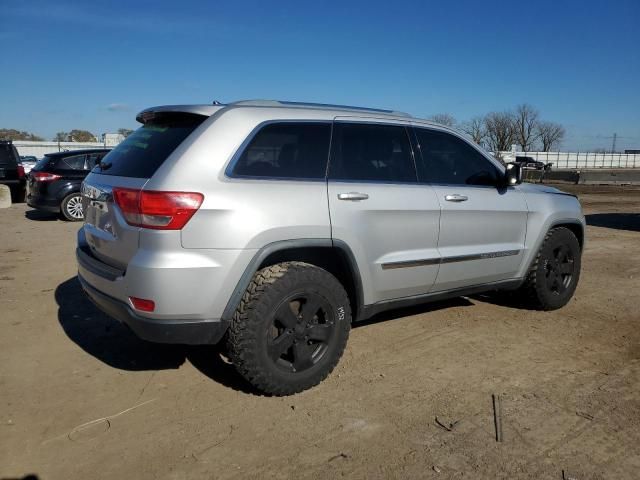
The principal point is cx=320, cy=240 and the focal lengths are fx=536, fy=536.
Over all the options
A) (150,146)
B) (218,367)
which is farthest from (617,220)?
(150,146)

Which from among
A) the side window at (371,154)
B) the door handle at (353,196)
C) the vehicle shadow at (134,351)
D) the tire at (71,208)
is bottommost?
the vehicle shadow at (134,351)

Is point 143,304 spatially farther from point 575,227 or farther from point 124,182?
point 575,227

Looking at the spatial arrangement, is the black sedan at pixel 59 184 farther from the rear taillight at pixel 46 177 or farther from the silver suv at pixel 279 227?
the silver suv at pixel 279 227

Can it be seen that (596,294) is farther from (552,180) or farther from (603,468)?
(552,180)

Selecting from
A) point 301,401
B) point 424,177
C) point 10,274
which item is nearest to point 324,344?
point 301,401

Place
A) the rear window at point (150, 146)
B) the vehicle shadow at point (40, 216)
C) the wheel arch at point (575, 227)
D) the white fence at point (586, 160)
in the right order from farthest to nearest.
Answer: the white fence at point (586, 160) → the vehicle shadow at point (40, 216) → the wheel arch at point (575, 227) → the rear window at point (150, 146)

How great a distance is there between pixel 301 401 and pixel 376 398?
489mm

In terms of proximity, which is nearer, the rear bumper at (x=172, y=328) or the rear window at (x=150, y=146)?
the rear bumper at (x=172, y=328)

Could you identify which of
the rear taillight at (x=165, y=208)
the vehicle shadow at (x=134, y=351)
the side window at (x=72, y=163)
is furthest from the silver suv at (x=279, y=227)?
the side window at (x=72, y=163)

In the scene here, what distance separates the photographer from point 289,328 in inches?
133

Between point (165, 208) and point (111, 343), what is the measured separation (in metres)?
1.94

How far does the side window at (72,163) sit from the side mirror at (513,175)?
10.7 metres

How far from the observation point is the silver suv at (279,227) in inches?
120

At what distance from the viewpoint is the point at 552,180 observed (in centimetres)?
3162
